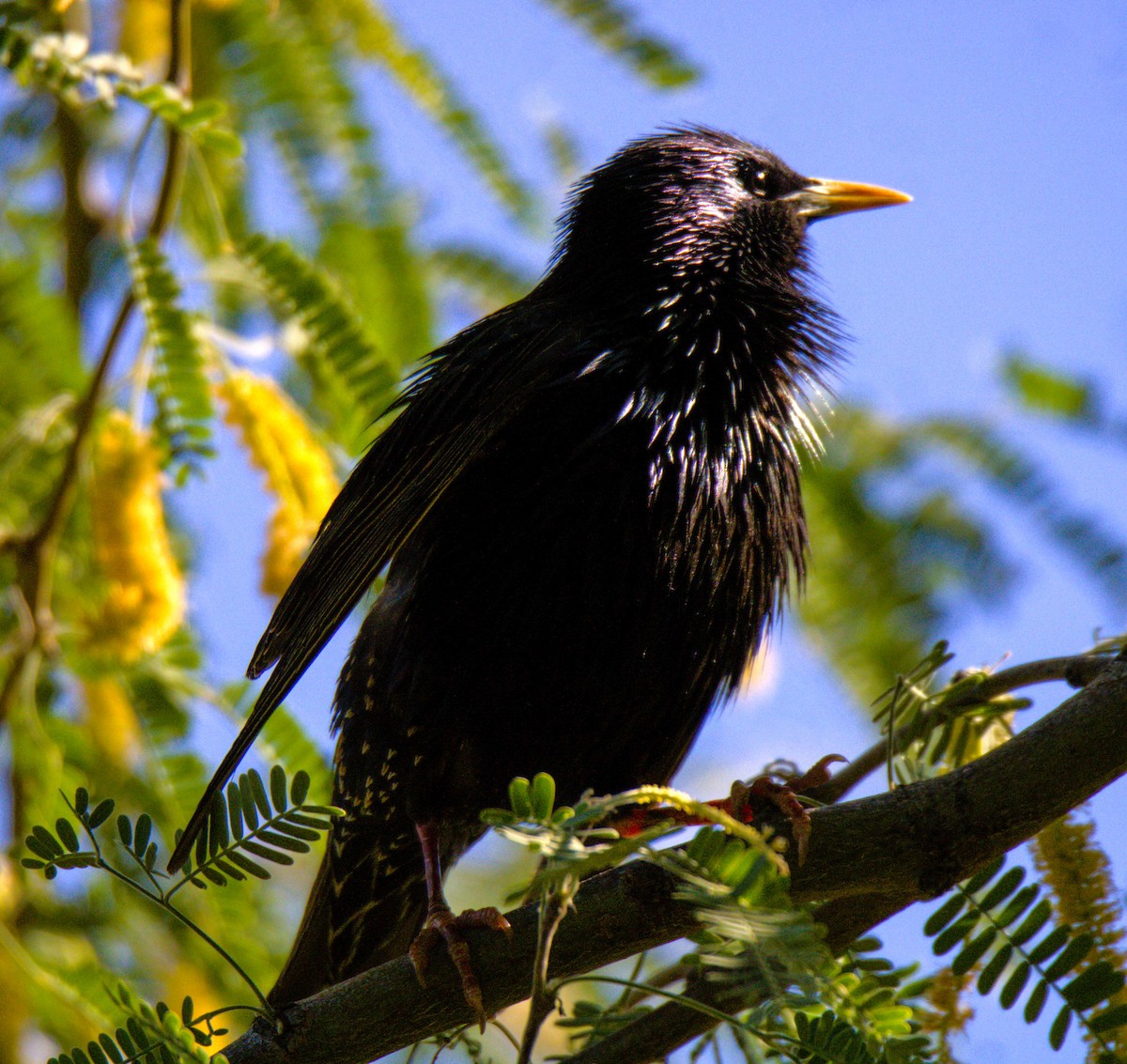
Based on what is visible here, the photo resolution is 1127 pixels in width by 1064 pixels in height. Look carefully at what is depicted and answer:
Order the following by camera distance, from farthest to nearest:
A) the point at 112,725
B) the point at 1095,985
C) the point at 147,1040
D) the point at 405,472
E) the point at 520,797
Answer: the point at 112,725 → the point at 405,472 → the point at 147,1040 → the point at 1095,985 → the point at 520,797

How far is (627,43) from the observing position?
384cm

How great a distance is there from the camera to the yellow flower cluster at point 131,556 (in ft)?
10.0

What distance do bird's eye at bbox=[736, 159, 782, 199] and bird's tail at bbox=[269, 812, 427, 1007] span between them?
1.97 metres

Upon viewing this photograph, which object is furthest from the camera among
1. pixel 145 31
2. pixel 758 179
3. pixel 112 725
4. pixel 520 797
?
pixel 145 31

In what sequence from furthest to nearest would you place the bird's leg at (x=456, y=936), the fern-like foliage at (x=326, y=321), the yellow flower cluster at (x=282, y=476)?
the fern-like foliage at (x=326, y=321) → the yellow flower cluster at (x=282, y=476) → the bird's leg at (x=456, y=936)

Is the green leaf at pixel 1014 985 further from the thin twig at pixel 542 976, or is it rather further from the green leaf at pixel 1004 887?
the thin twig at pixel 542 976

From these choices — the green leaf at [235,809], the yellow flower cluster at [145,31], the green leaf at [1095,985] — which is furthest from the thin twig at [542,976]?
the yellow flower cluster at [145,31]

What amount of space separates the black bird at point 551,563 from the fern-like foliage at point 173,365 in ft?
1.24

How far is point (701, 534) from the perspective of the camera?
2975 millimetres

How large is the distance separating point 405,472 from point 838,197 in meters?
1.70

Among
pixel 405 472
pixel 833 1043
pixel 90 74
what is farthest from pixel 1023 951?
pixel 90 74

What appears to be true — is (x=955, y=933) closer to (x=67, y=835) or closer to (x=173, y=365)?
(x=67, y=835)

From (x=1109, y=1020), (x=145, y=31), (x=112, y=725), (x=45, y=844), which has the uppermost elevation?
(x=145, y=31)

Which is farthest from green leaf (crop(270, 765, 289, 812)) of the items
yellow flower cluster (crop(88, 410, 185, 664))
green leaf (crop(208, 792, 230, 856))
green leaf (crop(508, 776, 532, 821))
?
yellow flower cluster (crop(88, 410, 185, 664))
